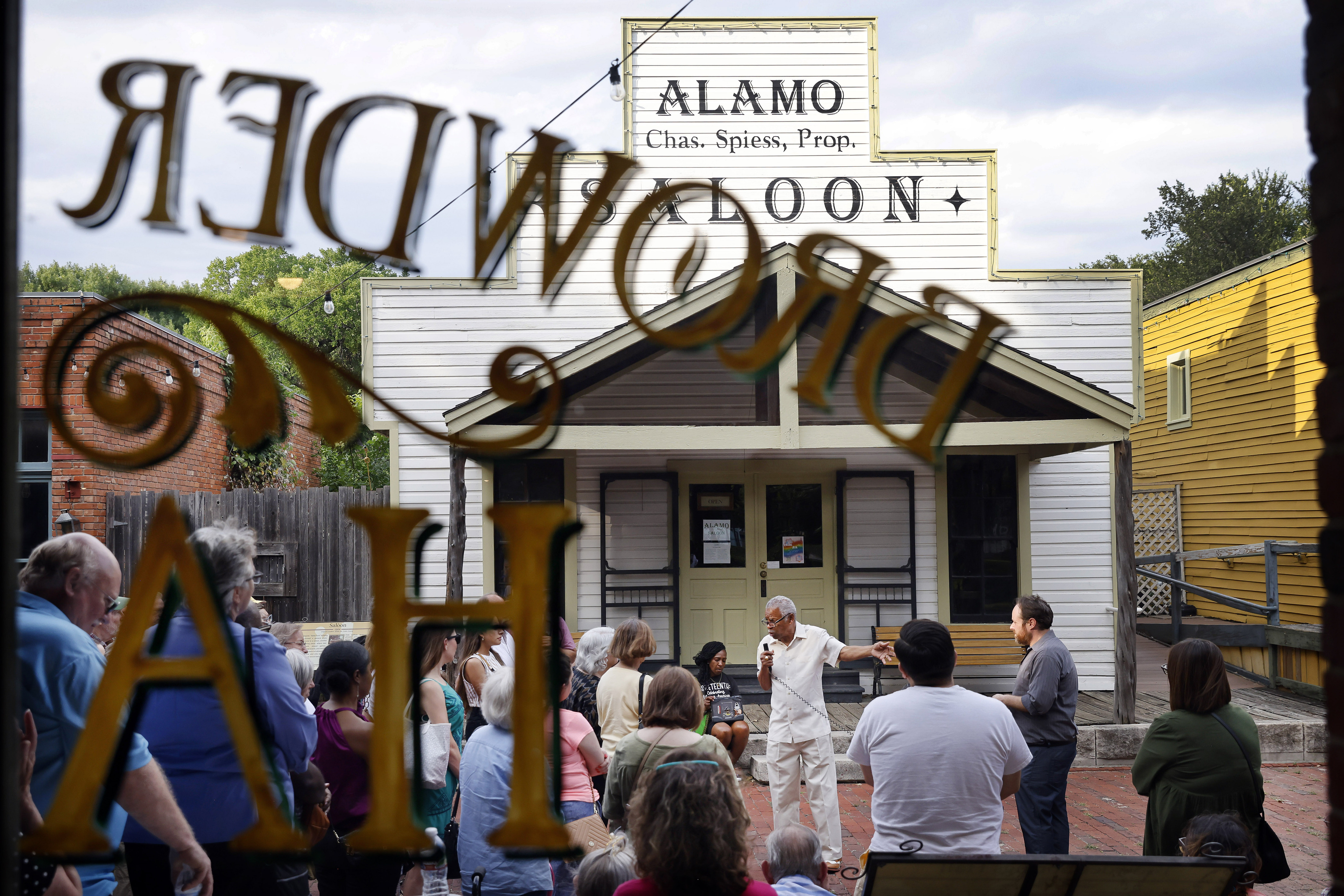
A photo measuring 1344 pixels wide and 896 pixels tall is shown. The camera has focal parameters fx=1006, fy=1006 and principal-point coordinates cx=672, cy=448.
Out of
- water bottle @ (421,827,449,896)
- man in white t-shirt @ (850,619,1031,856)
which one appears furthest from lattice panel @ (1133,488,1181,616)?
water bottle @ (421,827,449,896)

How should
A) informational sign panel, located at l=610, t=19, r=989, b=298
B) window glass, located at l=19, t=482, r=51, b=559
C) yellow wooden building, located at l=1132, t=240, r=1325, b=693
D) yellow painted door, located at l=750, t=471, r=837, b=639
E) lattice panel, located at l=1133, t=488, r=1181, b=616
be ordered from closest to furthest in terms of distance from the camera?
window glass, located at l=19, t=482, r=51, b=559, yellow painted door, located at l=750, t=471, r=837, b=639, informational sign panel, located at l=610, t=19, r=989, b=298, yellow wooden building, located at l=1132, t=240, r=1325, b=693, lattice panel, located at l=1133, t=488, r=1181, b=616

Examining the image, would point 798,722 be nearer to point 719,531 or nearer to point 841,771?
point 841,771

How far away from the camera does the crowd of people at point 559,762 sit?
2479 mm

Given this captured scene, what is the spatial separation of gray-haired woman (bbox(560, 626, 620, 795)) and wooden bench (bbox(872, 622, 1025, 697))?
18.5 feet

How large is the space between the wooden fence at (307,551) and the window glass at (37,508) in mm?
1139

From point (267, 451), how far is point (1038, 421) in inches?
309

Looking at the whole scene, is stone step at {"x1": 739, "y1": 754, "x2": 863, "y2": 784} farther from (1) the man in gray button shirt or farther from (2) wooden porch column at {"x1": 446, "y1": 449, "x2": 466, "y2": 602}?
(1) the man in gray button shirt

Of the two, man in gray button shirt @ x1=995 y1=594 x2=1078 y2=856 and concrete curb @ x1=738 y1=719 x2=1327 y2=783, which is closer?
man in gray button shirt @ x1=995 y1=594 x2=1078 y2=856

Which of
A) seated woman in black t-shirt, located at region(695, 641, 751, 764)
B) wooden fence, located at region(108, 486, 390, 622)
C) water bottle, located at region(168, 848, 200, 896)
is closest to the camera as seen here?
water bottle, located at region(168, 848, 200, 896)

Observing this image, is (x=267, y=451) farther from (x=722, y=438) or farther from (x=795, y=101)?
(x=795, y=101)

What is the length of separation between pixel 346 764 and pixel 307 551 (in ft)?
29.1

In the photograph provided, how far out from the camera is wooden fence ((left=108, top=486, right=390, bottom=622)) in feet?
38.8

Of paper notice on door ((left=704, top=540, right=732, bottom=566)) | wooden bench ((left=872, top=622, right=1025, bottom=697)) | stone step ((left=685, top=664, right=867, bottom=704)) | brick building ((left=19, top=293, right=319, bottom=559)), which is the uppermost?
brick building ((left=19, top=293, right=319, bottom=559))

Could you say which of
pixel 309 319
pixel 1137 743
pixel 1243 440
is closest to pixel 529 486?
pixel 1137 743
